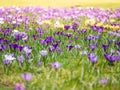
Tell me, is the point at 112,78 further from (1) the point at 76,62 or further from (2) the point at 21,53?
(2) the point at 21,53

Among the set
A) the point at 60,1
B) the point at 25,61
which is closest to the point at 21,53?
the point at 25,61

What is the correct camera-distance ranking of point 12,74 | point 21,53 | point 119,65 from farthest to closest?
1. point 21,53
2. point 119,65
3. point 12,74

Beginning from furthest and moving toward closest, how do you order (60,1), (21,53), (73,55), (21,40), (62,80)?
1. (60,1)
2. (21,40)
3. (73,55)
4. (21,53)
5. (62,80)

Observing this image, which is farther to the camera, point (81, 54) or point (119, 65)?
point (81, 54)

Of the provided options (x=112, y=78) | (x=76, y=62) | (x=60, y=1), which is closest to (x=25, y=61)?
(x=76, y=62)

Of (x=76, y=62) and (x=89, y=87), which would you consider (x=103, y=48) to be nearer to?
(x=76, y=62)

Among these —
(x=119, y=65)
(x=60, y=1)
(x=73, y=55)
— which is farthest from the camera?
(x=60, y=1)

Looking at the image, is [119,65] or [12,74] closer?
[12,74]

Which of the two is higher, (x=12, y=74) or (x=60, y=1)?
(x=12, y=74)

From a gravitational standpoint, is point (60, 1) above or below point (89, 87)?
below
